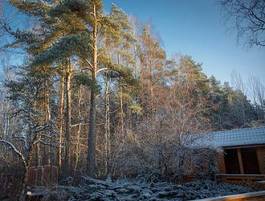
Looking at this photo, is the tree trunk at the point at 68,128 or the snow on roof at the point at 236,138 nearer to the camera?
the snow on roof at the point at 236,138

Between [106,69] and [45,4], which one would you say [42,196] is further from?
[45,4]

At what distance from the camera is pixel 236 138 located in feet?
49.0

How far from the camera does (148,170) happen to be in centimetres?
1260

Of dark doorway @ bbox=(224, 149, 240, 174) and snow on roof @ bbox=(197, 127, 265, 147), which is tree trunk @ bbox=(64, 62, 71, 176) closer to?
snow on roof @ bbox=(197, 127, 265, 147)

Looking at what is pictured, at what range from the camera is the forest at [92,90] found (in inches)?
481

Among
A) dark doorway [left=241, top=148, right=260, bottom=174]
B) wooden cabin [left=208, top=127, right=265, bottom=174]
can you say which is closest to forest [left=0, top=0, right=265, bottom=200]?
wooden cabin [left=208, top=127, right=265, bottom=174]

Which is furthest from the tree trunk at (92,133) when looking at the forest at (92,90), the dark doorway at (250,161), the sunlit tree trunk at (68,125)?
the dark doorway at (250,161)

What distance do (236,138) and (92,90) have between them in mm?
8537

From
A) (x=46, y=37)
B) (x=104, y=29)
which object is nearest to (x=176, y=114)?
(x=104, y=29)

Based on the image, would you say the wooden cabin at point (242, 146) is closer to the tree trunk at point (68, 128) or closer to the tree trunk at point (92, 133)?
the tree trunk at point (92, 133)

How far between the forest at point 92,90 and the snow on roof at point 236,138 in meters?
0.63

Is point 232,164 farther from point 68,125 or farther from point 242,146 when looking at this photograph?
point 68,125

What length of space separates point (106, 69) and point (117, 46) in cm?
744

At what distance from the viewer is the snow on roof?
45.2 feet
